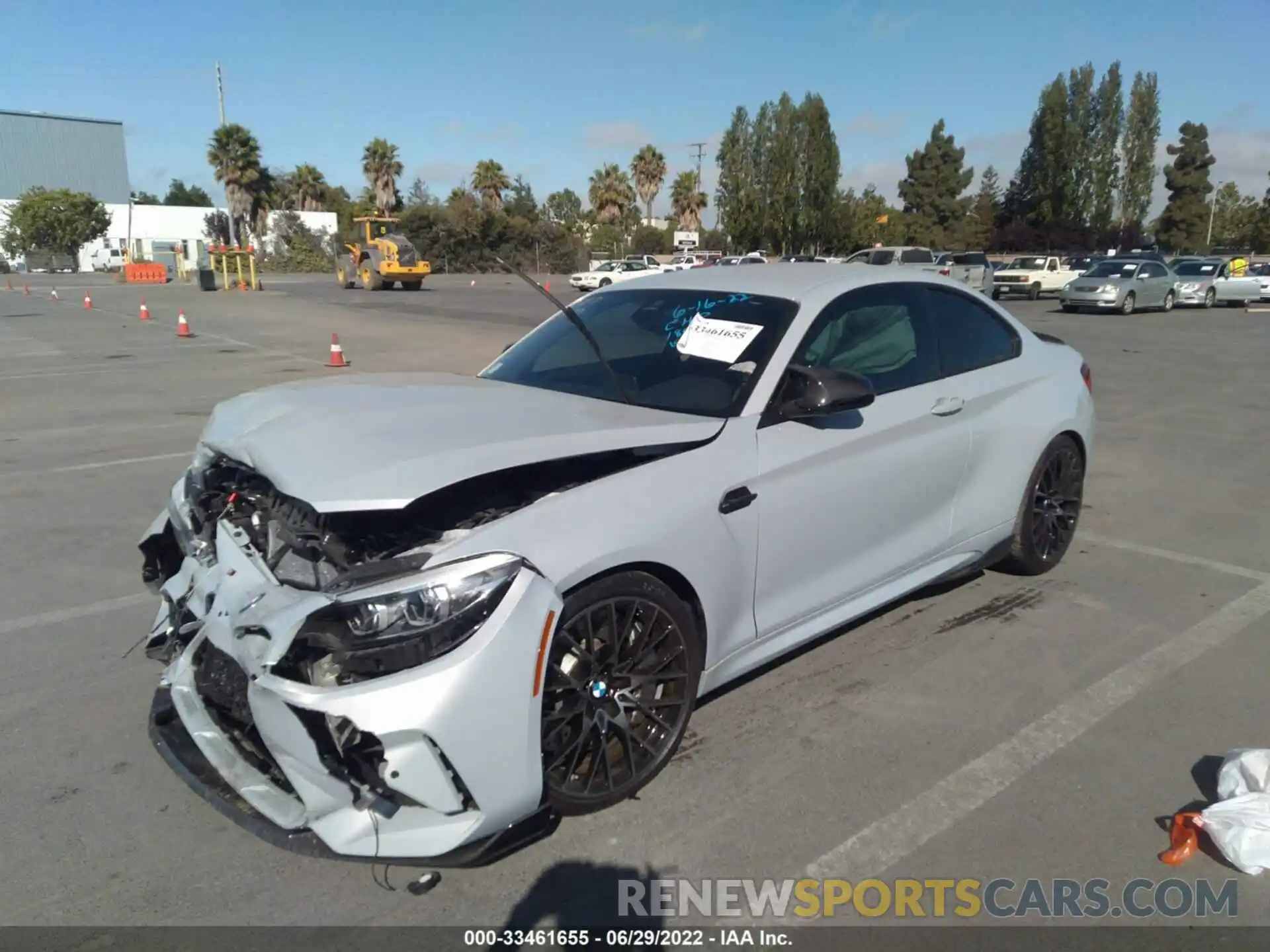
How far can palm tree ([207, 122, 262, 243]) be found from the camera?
6047 centimetres

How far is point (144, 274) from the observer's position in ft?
159

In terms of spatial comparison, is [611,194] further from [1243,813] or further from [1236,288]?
[1243,813]

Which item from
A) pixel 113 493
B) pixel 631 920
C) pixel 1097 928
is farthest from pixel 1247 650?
pixel 113 493

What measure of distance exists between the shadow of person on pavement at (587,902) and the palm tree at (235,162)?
2567 inches

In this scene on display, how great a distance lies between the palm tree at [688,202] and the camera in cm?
8231

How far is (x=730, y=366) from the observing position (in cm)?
366

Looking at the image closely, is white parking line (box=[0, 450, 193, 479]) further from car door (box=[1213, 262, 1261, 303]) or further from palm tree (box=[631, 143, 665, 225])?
palm tree (box=[631, 143, 665, 225])

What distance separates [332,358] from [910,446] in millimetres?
12165

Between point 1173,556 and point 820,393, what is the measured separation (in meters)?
3.52

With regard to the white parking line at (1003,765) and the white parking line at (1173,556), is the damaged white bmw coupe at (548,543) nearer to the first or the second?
the white parking line at (1003,765)

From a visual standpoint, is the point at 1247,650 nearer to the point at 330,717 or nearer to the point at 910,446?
the point at 910,446

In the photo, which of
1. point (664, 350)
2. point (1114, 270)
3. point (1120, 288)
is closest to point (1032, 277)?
point (1114, 270)

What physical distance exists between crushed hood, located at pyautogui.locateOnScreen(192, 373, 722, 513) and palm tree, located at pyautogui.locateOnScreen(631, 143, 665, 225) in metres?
81.6

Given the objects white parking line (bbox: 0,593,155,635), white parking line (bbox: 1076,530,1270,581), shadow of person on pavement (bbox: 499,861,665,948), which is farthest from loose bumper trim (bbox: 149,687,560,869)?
white parking line (bbox: 1076,530,1270,581)
